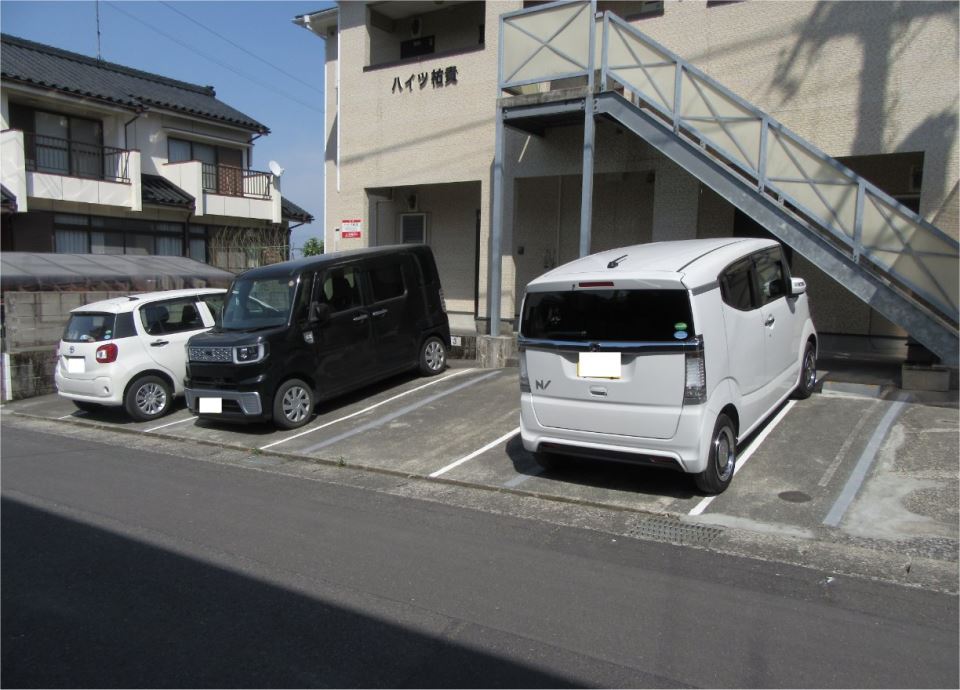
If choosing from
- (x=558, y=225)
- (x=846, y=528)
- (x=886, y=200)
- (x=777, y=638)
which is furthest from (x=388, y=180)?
(x=777, y=638)

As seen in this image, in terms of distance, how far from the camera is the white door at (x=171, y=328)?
10312 mm

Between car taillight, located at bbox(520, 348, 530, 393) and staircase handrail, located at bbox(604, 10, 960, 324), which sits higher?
staircase handrail, located at bbox(604, 10, 960, 324)

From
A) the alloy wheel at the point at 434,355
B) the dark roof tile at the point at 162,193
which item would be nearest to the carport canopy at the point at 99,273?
the dark roof tile at the point at 162,193

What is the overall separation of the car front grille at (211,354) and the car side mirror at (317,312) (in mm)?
1101

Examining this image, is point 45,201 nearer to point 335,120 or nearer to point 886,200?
point 335,120

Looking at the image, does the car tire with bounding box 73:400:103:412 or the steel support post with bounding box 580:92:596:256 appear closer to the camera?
the steel support post with bounding box 580:92:596:256

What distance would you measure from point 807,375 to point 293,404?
250 inches

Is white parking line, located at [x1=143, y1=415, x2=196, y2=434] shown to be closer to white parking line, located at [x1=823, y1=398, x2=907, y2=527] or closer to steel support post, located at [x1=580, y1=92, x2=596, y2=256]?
steel support post, located at [x1=580, y1=92, x2=596, y2=256]

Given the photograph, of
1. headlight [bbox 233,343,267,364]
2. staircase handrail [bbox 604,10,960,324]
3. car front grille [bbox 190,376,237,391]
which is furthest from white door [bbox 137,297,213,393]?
staircase handrail [bbox 604,10,960,324]

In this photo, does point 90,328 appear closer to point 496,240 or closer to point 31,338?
point 31,338

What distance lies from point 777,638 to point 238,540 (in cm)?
376

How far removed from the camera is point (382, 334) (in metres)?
10.1

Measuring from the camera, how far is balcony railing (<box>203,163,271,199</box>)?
2255cm

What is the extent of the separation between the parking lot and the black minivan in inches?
19.6
